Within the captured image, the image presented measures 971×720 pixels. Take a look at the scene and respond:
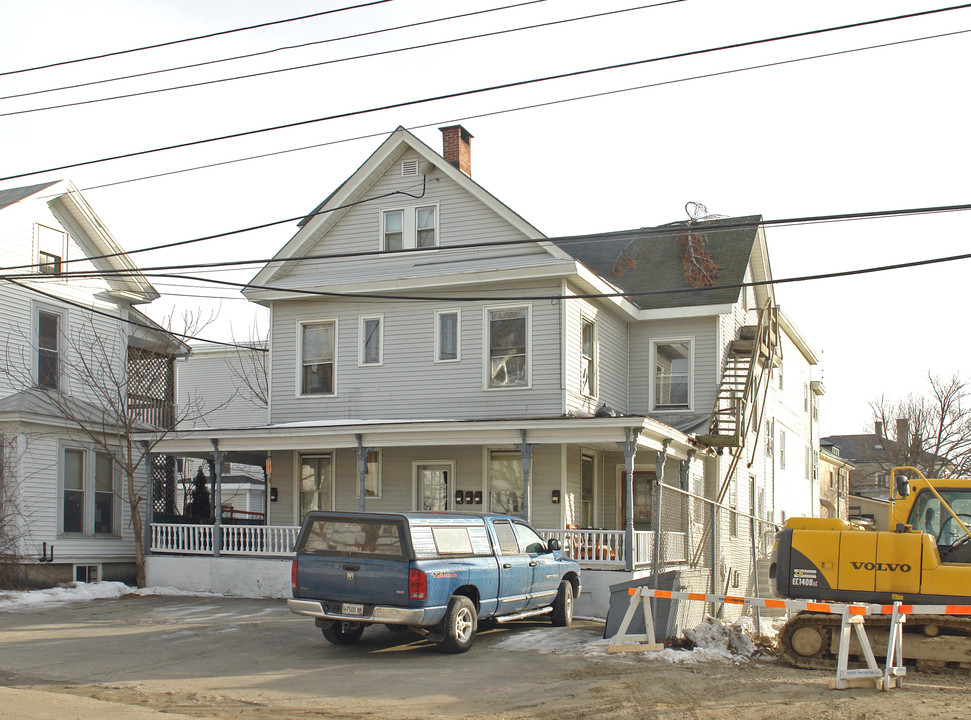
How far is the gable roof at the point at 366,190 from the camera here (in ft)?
70.7

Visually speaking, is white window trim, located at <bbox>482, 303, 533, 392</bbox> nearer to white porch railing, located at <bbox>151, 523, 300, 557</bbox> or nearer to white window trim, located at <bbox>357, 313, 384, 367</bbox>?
white window trim, located at <bbox>357, 313, 384, 367</bbox>

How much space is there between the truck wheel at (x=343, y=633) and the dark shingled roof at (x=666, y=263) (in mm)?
12762

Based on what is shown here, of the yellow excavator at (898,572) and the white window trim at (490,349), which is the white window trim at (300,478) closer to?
the white window trim at (490,349)

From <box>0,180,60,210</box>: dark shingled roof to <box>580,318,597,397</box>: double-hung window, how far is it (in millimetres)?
12952

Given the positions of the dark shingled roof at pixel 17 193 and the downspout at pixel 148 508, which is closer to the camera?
the downspout at pixel 148 508

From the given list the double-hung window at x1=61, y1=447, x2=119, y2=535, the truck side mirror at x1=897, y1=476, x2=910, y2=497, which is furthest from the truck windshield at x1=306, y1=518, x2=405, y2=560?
the double-hung window at x1=61, y1=447, x2=119, y2=535

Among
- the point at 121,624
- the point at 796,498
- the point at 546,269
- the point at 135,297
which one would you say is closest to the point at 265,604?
the point at 121,624

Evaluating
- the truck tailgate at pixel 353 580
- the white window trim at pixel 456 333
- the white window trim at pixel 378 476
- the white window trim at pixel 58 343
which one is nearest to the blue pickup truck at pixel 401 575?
the truck tailgate at pixel 353 580

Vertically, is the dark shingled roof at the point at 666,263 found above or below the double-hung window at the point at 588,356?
above

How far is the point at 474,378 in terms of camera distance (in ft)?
69.9

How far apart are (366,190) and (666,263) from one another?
7784 millimetres

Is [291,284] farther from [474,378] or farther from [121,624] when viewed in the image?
[121,624]

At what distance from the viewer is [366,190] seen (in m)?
23.0

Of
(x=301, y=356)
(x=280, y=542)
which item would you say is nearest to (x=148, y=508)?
(x=280, y=542)
